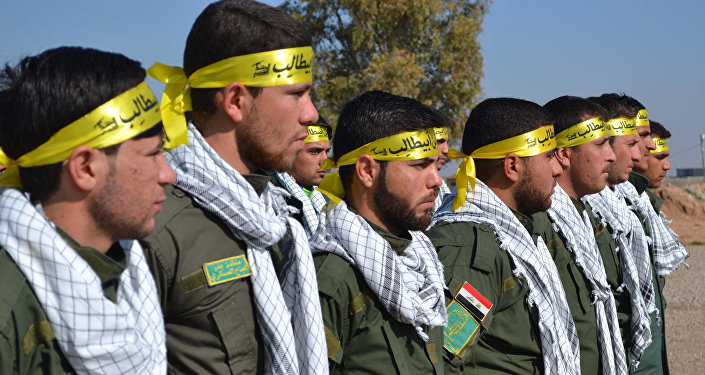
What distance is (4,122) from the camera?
2223 millimetres

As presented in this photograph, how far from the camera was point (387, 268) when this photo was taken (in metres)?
3.31

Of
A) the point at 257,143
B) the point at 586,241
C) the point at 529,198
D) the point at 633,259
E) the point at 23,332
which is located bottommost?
the point at 633,259

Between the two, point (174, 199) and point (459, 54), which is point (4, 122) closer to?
point (174, 199)

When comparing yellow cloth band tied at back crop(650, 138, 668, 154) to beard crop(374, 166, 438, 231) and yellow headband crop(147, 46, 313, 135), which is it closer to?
beard crop(374, 166, 438, 231)

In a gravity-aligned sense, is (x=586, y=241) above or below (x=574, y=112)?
below

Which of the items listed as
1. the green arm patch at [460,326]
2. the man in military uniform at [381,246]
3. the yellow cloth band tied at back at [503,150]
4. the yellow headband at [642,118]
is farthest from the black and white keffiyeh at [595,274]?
the yellow headband at [642,118]

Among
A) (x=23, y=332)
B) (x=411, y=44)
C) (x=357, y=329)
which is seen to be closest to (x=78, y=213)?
(x=23, y=332)

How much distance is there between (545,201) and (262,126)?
2238 millimetres

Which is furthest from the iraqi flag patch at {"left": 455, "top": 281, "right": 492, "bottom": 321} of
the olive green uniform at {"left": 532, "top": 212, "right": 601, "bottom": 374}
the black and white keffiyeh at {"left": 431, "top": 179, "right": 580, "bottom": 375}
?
the olive green uniform at {"left": 532, "top": 212, "right": 601, "bottom": 374}

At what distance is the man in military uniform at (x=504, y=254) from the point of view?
12.8 ft

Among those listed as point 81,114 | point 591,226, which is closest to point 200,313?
point 81,114

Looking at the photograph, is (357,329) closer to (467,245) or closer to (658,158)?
(467,245)

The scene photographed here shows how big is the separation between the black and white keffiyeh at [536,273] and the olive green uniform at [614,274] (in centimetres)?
136

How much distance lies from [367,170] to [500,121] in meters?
1.29
